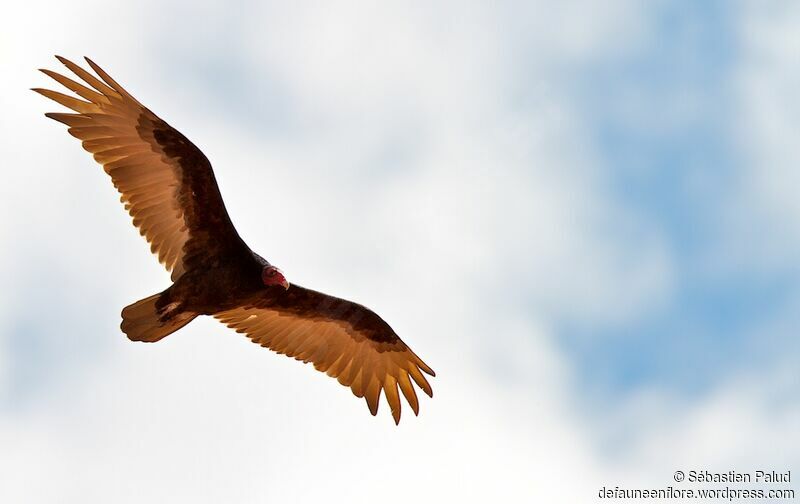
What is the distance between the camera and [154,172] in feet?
42.2

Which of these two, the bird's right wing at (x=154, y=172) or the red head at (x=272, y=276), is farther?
the red head at (x=272, y=276)

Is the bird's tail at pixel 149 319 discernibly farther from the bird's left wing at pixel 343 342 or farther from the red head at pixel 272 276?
the bird's left wing at pixel 343 342

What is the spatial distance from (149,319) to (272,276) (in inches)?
53.2

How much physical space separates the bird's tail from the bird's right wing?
0.42 metres

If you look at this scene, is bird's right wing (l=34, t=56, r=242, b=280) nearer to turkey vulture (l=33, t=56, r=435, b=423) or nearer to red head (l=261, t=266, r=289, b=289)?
turkey vulture (l=33, t=56, r=435, b=423)

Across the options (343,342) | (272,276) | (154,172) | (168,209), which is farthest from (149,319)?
(343,342)

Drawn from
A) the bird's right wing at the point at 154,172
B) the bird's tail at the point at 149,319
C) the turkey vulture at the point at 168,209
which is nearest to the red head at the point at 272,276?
the turkey vulture at the point at 168,209

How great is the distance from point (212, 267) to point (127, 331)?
112 cm

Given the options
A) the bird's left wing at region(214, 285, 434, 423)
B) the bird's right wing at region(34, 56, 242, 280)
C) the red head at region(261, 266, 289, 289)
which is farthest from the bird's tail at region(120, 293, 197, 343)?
the bird's left wing at region(214, 285, 434, 423)

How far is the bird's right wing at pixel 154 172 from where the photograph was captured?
496 inches

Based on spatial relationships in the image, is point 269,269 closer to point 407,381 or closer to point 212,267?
point 212,267

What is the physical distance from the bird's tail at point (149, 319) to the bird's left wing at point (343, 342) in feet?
4.15

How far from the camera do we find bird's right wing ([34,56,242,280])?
12594 mm

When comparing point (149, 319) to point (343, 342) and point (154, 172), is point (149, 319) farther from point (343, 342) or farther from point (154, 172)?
point (343, 342)
